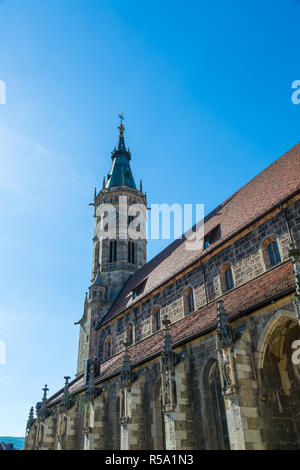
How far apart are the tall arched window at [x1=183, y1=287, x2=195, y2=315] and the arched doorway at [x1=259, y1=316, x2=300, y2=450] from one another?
707 cm

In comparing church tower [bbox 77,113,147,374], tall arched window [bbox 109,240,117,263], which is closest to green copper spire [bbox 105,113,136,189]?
church tower [bbox 77,113,147,374]

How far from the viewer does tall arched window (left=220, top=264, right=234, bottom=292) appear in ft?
51.8

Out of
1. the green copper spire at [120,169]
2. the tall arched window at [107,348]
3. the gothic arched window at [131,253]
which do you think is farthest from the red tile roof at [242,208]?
the green copper spire at [120,169]

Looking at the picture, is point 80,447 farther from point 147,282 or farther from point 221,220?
point 221,220

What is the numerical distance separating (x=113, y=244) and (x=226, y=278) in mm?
17065

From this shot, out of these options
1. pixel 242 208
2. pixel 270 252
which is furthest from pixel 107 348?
pixel 270 252

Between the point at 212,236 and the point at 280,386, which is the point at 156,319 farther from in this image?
the point at 280,386

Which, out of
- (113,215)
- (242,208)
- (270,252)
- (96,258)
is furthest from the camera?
(113,215)

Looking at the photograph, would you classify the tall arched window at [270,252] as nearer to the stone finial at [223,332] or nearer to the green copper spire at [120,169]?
the stone finial at [223,332]

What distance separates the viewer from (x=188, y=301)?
1803cm

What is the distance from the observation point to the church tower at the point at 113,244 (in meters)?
28.2

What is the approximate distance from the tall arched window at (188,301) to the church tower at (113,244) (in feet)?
34.5
